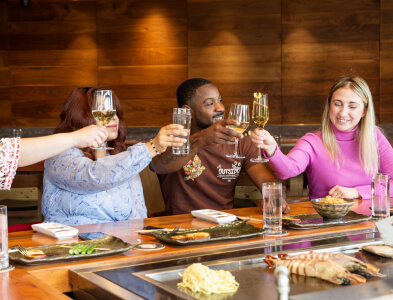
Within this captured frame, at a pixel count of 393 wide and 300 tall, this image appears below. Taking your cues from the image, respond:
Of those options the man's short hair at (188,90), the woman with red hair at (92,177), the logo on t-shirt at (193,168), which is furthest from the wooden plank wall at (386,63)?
the woman with red hair at (92,177)

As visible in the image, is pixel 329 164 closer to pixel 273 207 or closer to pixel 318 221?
pixel 318 221

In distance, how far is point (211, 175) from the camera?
2967 mm

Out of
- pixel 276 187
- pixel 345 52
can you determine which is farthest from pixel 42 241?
pixel 345 52

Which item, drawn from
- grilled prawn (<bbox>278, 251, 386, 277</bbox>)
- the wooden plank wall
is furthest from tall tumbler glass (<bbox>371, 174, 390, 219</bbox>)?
the wooden plank wall

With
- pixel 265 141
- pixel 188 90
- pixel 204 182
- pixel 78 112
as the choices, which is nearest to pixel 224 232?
pixel 265 141

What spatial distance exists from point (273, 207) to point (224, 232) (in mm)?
179

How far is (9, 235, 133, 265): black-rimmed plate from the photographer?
4.81 ft

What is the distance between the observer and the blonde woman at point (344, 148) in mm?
2781

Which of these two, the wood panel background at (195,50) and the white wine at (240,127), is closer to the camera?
the white wine at (240,127)

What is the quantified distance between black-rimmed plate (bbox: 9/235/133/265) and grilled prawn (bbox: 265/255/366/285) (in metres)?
0.46

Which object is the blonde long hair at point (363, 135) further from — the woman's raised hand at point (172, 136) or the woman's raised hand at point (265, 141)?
the woman's raised hand at point (172, 136)

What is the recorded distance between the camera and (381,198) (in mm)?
2076

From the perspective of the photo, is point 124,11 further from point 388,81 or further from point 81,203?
point 81,203

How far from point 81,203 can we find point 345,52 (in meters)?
4.62
